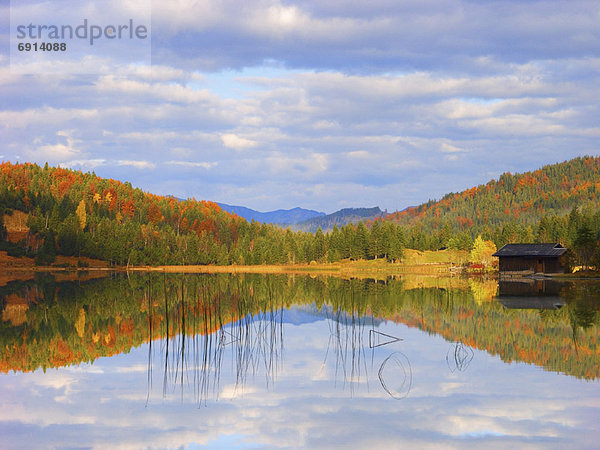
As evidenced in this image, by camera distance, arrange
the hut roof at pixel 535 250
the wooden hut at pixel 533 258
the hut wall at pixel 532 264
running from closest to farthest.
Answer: the hut roof at pixel 535 250, the wooden hut at pixel 533 258, the hut wall at pixel 532 264

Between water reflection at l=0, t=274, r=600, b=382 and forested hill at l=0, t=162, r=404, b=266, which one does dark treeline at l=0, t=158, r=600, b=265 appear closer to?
forested hill at l=0, t=162, r=404, b=266

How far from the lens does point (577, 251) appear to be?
224 feet

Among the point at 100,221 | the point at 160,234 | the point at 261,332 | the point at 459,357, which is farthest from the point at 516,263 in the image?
the point at 100,221

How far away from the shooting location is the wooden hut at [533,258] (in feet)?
228

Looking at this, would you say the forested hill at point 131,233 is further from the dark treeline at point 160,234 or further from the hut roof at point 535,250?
the hut roof at point 535,250

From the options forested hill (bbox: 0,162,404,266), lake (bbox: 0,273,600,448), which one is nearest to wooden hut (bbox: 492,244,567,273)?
lake (bbox: 0,273,600,448)

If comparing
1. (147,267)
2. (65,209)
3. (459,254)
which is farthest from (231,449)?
(65,209)

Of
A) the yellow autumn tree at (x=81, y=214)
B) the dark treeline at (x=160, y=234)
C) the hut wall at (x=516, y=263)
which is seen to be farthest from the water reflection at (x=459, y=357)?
the yellow autumn tree at (x=81, y=214)

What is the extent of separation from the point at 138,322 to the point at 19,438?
586 inches

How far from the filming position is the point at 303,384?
49.0 ft

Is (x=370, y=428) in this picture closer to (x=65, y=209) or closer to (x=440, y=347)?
→ (x=440, y=347)

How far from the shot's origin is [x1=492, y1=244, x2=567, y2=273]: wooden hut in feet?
228

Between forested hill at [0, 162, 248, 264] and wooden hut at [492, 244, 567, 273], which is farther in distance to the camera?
forested hill at [0, 162, 248, 264]

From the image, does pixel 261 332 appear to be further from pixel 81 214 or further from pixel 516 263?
pixel 81 214
